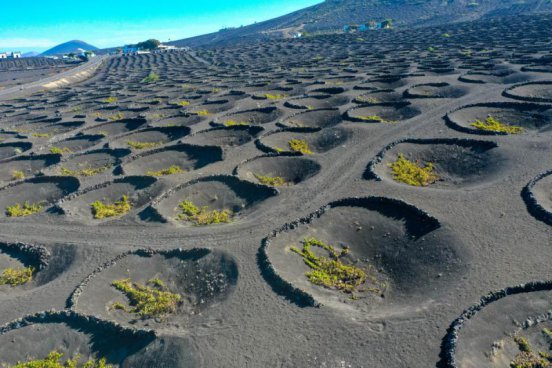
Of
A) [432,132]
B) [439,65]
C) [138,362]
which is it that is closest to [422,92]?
[432,132]

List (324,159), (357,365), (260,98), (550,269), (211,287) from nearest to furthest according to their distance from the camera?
(357,365) < (550,269) < (211,287) < (324,159) < (260,98)

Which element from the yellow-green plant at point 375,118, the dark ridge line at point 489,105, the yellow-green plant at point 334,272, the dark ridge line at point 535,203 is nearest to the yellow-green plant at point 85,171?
the yellow-green plant at point 334,272

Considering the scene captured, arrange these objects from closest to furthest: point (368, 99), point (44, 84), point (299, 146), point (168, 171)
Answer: point (168, 171) < point (299, 146) < point (368, 99) < point (44, 84)

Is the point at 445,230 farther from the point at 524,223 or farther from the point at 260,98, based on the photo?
the point at 260,98

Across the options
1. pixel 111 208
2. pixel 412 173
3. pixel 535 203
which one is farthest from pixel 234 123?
pixel 535 203

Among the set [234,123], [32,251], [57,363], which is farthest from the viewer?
[234,123]

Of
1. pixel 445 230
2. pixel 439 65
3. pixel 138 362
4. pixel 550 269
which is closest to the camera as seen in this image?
pixel 138 362

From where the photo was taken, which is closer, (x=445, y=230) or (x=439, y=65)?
(x=445, y=230)

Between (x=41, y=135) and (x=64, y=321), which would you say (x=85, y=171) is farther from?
(x=64, y=321)
